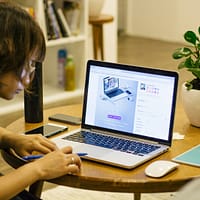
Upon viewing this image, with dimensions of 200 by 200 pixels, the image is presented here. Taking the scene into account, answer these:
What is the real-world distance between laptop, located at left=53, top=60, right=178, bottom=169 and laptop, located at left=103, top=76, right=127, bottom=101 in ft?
0.03

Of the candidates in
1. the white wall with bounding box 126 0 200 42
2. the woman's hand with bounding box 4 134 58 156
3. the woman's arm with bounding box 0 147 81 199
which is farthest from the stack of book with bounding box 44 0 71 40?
the white wall with bounding box 126 0 200 42

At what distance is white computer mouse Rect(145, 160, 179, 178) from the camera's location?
1.49 meters

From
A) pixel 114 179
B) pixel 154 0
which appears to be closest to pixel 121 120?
pixel 114 179

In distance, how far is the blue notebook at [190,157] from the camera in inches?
62.8

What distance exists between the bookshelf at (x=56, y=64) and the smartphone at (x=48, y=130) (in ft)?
5.12

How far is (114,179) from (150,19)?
17.8 ft

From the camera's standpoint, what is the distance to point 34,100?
78.1 inches

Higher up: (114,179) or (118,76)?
(118,76)

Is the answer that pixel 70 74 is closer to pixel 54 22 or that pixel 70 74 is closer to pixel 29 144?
pixel 54 22

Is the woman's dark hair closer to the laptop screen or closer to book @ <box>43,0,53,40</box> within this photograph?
the laptop screen

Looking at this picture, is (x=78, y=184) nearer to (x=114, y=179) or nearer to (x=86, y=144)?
(x=114, y=179)

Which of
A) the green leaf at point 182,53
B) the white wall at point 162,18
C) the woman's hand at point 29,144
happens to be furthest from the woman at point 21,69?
the white wall at point 162,18

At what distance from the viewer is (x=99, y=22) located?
4035 millimetres

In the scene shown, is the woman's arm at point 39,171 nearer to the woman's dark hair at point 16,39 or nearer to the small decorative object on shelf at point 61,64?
the woman's dark hair at point 16,39
